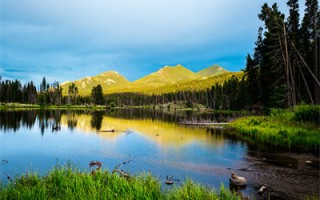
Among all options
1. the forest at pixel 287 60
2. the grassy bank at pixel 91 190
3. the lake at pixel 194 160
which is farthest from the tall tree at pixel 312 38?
the grassy bank at pixel 91 190

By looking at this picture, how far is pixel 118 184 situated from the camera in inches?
472

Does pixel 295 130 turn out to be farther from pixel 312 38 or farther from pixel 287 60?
pixel 312 38

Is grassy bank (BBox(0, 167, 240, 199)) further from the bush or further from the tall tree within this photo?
the tall tree

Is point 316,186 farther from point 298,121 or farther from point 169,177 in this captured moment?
point 298,121

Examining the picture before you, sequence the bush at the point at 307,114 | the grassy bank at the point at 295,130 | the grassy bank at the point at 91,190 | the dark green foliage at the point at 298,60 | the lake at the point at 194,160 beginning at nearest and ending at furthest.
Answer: the grassy bank at the point at 91,190 < the lake at the point at 194,160 < the grassy bank at the point at 295,130 < the bush at the point at 307,114 < the dark green foliage at the point at 298,60

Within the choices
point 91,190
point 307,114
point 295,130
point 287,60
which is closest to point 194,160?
point 295,130

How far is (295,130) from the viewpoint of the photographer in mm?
30078

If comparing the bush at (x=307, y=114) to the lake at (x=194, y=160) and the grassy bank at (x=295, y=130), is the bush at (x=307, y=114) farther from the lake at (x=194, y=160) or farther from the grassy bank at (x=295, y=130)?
the lake at (x=194, y=160)

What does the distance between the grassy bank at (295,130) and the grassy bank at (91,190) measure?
19998mm

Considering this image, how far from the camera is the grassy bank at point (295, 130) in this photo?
27.5 meters

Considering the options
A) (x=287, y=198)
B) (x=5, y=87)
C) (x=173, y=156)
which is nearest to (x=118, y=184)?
(x=287, y=198)

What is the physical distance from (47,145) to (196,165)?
19717 millimetres

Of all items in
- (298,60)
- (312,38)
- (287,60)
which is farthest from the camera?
(312,38)

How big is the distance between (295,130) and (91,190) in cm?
2608
